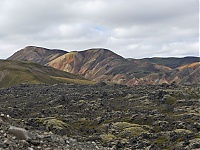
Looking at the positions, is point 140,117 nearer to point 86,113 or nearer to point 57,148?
point 86,113

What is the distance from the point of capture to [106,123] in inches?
2783

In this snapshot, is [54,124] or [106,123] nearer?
[54,124]

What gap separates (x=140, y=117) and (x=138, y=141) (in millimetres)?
22673

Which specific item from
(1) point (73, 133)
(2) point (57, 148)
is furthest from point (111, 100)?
(2) point (57, 148)

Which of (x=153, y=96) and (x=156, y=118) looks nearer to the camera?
(x=156, y=118)

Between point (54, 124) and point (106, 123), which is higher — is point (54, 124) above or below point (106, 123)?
above

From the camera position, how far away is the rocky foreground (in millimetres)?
30452

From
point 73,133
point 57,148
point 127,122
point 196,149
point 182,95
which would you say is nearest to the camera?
point 57,148

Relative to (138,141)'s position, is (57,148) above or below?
above

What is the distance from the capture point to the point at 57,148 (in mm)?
28328

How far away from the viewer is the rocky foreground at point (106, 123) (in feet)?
99.9

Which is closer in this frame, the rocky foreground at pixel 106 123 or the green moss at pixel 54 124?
the rocky foreground at pixel 106 123

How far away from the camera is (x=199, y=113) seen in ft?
245

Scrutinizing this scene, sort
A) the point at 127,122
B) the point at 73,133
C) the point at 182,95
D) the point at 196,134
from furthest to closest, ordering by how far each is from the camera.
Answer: the point at 182,95, the point at 127,122, the point at 73,133, the point at 196,134
